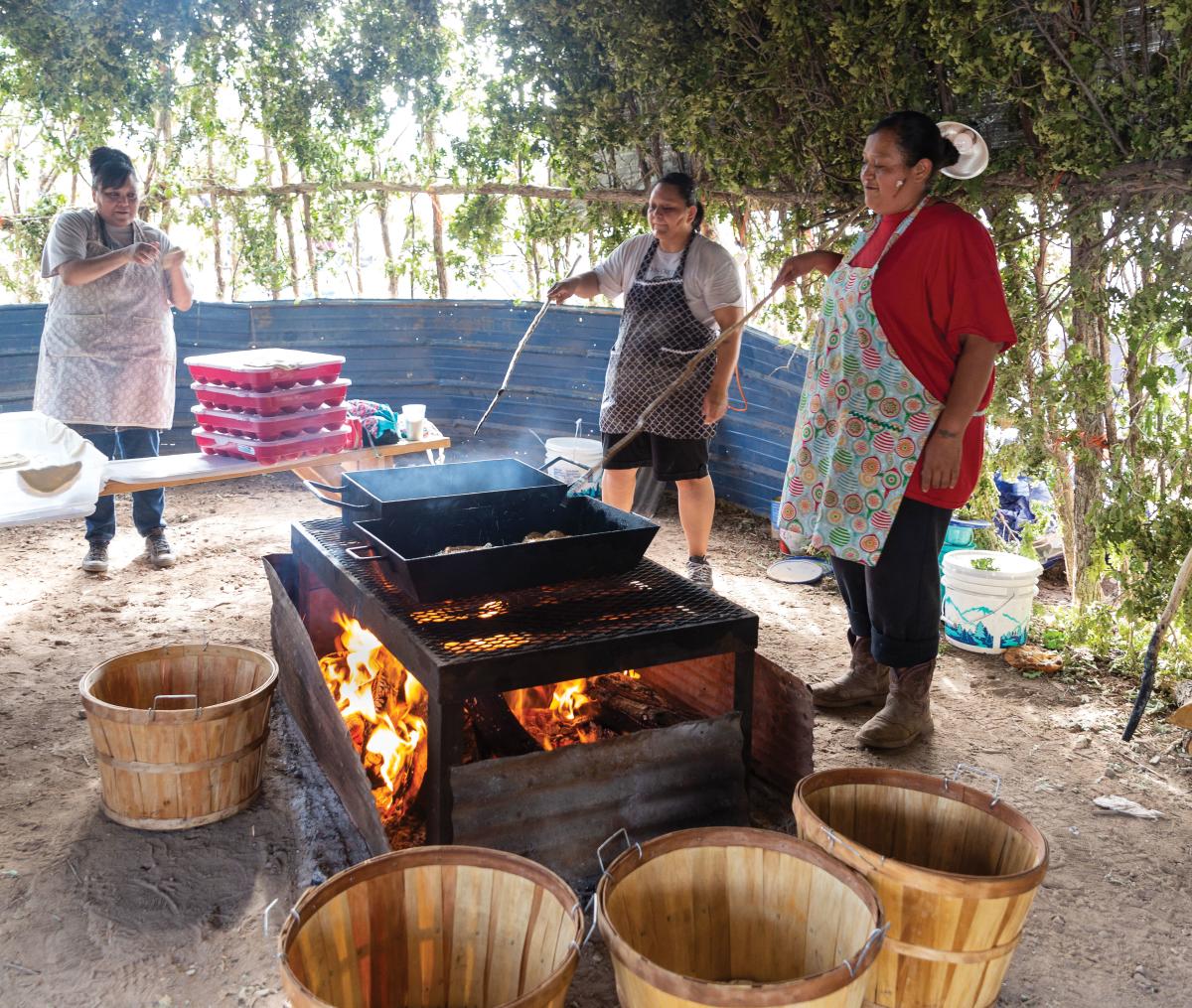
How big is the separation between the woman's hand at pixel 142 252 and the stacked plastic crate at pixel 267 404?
480mm

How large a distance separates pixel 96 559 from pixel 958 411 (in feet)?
14.2

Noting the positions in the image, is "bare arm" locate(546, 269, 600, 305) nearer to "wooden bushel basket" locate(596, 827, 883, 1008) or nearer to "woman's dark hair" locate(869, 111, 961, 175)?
"woman's dark hair" locate(869, 111, 961, 175)

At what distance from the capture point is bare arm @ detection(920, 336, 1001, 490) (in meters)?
3.02

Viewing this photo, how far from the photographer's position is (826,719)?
12.6ft

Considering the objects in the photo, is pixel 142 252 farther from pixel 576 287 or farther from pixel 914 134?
pixel 914 134

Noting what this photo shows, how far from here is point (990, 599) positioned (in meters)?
4.34

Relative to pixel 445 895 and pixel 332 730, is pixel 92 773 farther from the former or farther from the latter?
pixel 445 895

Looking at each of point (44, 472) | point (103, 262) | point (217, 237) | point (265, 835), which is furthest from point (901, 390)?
point (217, 237)

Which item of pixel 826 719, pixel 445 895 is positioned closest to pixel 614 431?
pixel 826 719

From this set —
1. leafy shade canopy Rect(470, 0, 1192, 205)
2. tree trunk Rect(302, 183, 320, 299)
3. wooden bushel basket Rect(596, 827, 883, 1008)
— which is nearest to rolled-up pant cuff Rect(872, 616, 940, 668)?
wooden bushel basket Rect(596, 827, 883, 1008)

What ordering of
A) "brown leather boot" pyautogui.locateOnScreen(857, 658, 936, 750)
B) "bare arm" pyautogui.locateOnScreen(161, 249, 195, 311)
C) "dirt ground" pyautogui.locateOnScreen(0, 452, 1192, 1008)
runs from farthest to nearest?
"bare arm" pyautogui.locateOnScreen(161, 249, 195, 311) → "brown leather boot" pyautogui.locateOnScreen(857, 658, 936, 750) → "dirt ground" pyautogui.locateOnScreen(0, 452, 1192, 1008)

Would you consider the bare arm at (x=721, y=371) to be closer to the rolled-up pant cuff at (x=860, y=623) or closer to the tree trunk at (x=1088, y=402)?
the rolled-up pant cuff at (x=860, y=623)

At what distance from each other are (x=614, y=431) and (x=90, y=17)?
345 centimetres

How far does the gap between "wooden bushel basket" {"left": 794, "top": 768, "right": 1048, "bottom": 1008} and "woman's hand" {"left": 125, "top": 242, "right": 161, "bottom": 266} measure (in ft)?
12.5
